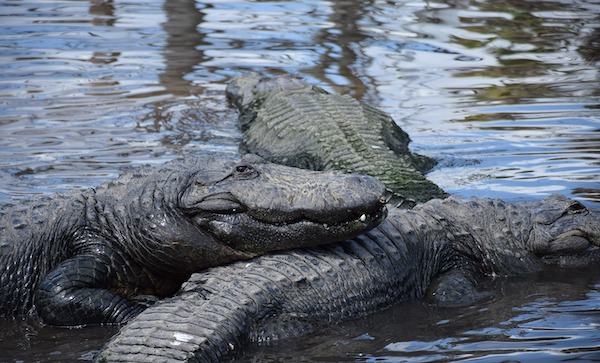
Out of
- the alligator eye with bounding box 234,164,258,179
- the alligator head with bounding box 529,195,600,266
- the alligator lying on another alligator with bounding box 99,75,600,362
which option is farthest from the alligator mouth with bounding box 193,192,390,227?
the alligator head with bounding box 529,195,600,266

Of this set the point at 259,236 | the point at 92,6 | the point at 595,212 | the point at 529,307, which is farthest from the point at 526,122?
the point at 92,6

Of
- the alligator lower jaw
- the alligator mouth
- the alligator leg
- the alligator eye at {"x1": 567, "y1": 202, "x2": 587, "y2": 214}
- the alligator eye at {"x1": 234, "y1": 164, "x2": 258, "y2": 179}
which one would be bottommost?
the alligator leg

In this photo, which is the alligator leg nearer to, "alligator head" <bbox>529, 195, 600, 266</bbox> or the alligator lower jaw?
the alligator lower jaw

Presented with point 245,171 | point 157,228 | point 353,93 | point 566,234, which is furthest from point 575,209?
point 353,93

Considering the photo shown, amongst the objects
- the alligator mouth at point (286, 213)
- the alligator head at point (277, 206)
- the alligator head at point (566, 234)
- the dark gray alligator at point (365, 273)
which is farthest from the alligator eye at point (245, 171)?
the alligator head at point (566, 234)

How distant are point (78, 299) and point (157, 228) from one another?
0.55 m

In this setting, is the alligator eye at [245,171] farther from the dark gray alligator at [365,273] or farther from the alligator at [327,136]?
the alligator at [327,136]

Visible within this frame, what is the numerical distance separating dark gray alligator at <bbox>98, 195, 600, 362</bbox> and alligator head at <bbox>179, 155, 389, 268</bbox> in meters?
0.16

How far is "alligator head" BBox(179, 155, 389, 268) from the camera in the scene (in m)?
5.12

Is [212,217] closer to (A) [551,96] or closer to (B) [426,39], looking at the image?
(A) [551,96]

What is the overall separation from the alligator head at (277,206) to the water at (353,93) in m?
0.55

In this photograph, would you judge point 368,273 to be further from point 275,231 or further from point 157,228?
point 157,228

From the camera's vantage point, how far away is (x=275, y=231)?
525cm

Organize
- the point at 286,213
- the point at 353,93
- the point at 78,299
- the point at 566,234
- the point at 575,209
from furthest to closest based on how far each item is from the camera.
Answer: the point at 353,93
the point at 575,209
the point at 566,234
the point at 78,299
the point at 286,213
